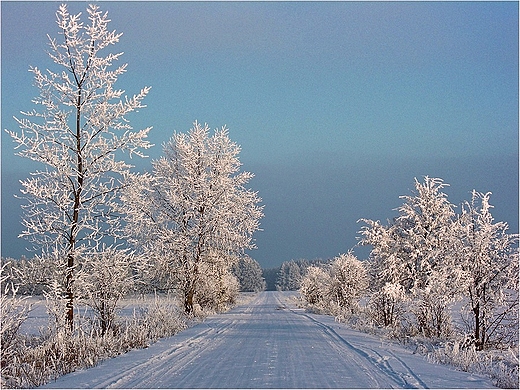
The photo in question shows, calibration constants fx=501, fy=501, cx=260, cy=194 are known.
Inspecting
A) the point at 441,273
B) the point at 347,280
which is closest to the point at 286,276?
the point at 347,280

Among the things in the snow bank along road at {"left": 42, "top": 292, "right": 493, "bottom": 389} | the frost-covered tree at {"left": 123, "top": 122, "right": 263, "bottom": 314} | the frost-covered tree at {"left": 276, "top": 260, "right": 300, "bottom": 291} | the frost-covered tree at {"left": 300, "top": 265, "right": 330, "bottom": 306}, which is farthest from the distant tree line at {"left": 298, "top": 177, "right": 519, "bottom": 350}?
the frost-covered tree at {"left": 276, "top": 260, "right": 300, "bottom": 291}

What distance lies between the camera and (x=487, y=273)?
1277cm

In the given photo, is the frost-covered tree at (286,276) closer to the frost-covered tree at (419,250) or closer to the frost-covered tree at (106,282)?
the frost-covered tree at (419,250)

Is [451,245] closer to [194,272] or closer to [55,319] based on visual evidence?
[55,319]

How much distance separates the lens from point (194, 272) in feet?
83.3

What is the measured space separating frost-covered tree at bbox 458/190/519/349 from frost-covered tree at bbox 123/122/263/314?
14535 millimetres

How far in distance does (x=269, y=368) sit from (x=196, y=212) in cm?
1675

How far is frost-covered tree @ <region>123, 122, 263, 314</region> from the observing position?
24.7 meters

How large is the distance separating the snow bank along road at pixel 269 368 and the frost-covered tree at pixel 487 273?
2.21m

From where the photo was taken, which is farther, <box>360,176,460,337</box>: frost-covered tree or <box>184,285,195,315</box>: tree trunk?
<box>184,285,195,315</box>: tree trunk

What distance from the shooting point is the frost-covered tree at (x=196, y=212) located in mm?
24672

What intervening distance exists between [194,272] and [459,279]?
50.1ft

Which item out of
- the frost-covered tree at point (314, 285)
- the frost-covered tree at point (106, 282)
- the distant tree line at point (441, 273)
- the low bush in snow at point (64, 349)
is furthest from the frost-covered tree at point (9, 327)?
the frost-covered tree at point (314, 285)

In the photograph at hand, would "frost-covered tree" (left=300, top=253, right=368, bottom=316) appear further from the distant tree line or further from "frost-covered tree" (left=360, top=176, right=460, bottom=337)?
"frost-covered tree" (left=360, top=176, right=460, bottom=337)
